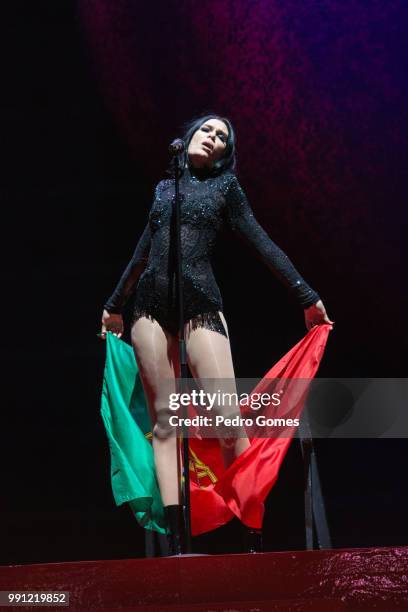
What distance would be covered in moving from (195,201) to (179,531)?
3.48 ft

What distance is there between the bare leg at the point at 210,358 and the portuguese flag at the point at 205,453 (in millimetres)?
118

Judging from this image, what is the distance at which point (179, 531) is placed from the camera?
271 cm

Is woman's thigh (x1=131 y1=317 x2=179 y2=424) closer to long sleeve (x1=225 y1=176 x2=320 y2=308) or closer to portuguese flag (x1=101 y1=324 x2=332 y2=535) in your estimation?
portuguese flag (x1=101 y1=324 x2=332 y2=535)

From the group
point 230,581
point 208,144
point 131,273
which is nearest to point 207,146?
point 208,144

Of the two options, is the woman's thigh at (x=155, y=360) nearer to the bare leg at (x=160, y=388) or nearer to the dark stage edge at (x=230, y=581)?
the bare leg at (x=160, y=388)

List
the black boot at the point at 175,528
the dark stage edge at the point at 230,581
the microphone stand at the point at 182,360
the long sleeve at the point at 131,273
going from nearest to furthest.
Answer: the dark stage edge at the point at 230,581 → the microphone stand at the point at 182,360 → the black boot at the point at 175,528 → the long sleeve at the point at 131,273

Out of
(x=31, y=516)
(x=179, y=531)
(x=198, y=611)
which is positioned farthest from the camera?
(x=31, y=516)

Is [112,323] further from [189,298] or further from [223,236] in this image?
[223,236]

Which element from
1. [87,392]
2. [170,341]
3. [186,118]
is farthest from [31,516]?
[186,118]

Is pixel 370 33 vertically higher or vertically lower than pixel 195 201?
higher

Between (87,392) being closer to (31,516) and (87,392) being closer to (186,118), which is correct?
(31,516)

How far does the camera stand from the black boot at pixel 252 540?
2.73 meters

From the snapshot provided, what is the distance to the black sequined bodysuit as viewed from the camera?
Result: 278 cm

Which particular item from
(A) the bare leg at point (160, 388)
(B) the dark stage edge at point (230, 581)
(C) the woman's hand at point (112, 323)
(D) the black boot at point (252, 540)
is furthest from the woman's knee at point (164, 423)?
(B) the dark stage edge at point (230, 581)
